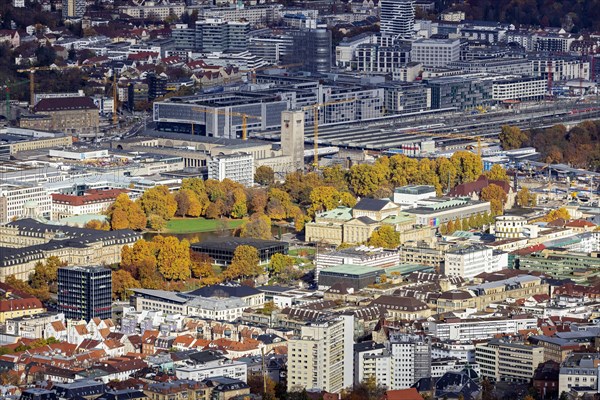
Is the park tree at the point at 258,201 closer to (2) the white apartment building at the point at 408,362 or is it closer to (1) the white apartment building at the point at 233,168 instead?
(1) the white apartment building at the point at 233,168

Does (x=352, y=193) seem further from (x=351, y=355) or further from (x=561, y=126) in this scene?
(x=351, y=355)

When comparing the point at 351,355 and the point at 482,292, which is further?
the point at 482,292

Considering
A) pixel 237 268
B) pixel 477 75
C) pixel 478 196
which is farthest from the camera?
pixel 477 75

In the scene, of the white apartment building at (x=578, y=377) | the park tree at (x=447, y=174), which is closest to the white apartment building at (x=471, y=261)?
the white apartment building at (x=578, y=377)

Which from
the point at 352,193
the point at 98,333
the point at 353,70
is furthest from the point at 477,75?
the point at 98,333

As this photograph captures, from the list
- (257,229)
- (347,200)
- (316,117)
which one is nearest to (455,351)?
(257,229)
